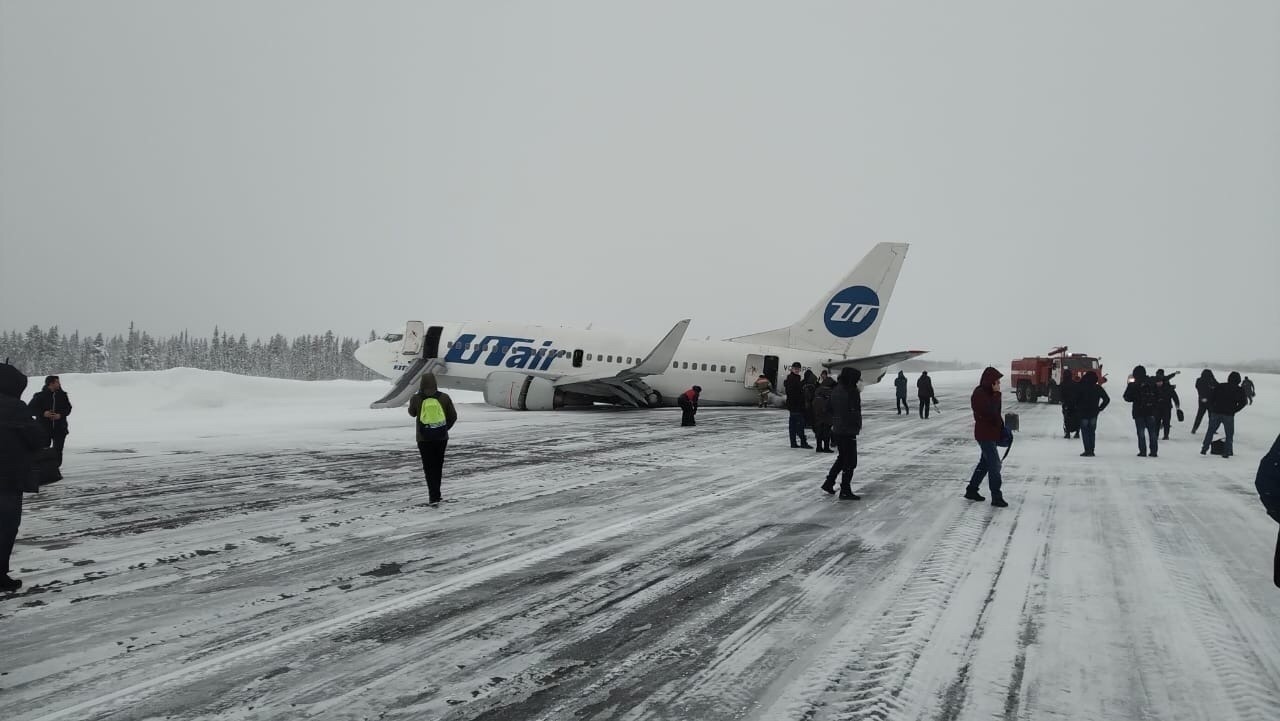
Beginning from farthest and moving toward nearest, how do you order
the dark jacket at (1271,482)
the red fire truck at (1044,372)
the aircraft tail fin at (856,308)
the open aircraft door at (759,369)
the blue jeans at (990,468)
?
the red fire truck at (1044,372)
the aircraft tail fin at (856,308)
the open aircraft door at (759,369)
the blue jeans at (990,468)
the dark jacket at (1271,482)

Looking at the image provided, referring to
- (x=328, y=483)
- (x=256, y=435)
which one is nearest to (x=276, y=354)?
(x=256, y=435)

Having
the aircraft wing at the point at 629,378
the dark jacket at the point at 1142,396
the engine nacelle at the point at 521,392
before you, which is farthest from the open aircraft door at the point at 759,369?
the dark jacket at the point at 1142,396

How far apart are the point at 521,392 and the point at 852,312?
565 inches

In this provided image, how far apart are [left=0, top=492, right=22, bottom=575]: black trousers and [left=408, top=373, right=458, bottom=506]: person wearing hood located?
13.1 feet

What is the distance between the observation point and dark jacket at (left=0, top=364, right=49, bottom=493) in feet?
17.5

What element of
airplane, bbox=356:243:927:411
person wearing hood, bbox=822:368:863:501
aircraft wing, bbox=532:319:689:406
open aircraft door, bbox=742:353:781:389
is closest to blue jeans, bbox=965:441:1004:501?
person wearing hood, bbox=822:368:863:501

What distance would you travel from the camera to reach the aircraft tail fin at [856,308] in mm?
29422

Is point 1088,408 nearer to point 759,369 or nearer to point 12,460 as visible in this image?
point 759,369

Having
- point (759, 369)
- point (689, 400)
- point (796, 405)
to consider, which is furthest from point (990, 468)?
point (759, 369)

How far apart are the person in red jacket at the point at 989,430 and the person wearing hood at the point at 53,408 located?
14172 mm

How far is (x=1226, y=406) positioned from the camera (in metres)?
15.4

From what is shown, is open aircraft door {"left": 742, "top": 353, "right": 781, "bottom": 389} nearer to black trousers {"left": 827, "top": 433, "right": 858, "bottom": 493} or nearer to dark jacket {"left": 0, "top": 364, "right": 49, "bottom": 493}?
black trousers {"left": 827, "top": 433, "right": 858, "bottom": 493}

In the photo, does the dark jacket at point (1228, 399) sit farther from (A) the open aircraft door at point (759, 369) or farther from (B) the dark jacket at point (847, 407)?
(A) the open aircraft door at point (759, 369)

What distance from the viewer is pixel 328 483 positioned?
34.2ft
